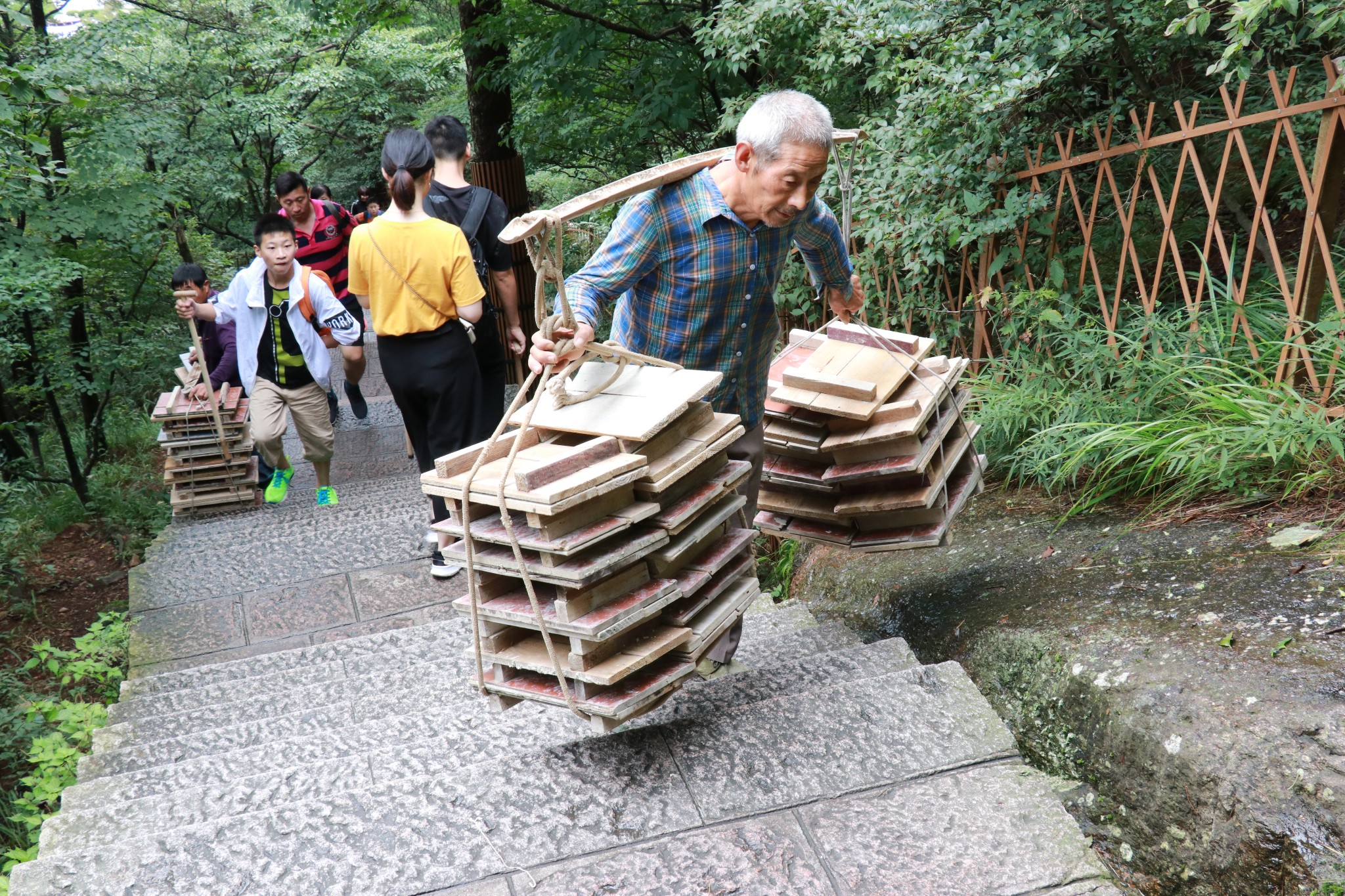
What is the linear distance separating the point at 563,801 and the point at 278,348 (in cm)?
416

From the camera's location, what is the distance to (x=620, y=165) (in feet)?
27.0

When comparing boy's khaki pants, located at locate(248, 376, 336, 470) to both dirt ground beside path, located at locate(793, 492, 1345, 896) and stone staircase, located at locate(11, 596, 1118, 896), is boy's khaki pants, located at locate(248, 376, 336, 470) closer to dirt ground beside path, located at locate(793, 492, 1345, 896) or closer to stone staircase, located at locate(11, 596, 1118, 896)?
stone staircase, located at locate(11, 596, 1118, 896)

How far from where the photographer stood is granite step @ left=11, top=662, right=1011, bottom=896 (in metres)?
2.00

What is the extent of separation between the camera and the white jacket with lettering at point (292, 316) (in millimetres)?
5508

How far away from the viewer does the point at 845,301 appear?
3301 mm

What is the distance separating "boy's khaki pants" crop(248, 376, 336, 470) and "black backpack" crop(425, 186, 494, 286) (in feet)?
5.01

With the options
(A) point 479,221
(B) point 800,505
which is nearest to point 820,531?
(B) point 800,505

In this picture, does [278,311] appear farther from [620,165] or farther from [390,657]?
[620,165]

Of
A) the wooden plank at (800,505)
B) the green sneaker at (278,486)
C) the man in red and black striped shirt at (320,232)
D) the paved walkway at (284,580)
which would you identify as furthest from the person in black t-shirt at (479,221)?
the green sneaker at (278,486)

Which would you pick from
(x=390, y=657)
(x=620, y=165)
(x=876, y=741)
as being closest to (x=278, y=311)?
(x=390, y=657)

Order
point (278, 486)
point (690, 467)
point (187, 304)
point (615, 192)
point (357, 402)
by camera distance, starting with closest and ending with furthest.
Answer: point (690, 467) < point (615, 192) < point (187, 304) < point (278, 486) < point (357, 402)

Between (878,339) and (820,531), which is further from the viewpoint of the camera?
(820,531)

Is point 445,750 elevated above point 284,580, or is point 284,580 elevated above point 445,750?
point 445,750

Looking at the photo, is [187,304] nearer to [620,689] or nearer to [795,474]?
[795,474]
